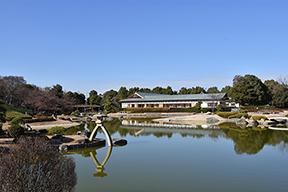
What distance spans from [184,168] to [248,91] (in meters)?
48.2

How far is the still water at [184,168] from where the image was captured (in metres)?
7.87

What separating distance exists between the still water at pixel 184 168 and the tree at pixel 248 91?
40.9 m

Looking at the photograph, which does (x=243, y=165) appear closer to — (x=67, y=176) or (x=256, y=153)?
(x=256, y=153)

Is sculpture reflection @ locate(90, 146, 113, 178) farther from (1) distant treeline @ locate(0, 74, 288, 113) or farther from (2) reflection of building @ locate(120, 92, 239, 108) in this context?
(2) reflection of building @ locate(120, 92, 239, 108)

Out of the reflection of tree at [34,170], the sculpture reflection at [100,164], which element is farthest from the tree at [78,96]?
the reflection of tree at [34,170]

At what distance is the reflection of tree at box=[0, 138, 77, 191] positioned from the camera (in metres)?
4.28

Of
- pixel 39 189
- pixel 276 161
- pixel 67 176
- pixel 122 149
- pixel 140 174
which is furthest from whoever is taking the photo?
pixel 122 149

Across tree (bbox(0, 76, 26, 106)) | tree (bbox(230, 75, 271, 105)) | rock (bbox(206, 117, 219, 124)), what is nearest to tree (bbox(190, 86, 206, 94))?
tree (bbox(230, 75, 271, 105))

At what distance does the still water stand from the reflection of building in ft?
128

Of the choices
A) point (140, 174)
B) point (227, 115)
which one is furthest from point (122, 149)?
point (227, 115)

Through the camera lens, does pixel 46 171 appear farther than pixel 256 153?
No

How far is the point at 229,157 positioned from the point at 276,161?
2116mm

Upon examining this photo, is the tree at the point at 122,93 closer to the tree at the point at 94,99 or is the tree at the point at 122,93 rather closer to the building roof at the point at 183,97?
the tree at the point at 94,99

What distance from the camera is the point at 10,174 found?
4.27m
